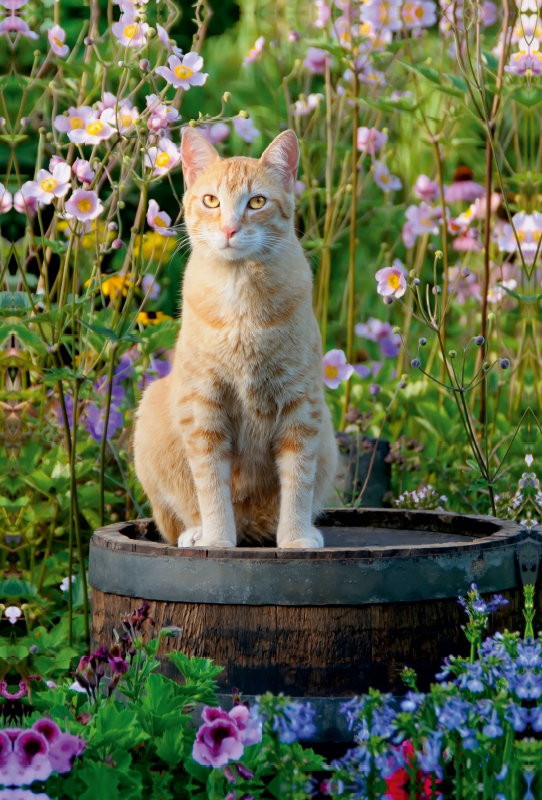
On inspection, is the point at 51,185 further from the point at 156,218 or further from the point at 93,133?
the point at 156,218

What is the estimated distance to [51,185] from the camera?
2900 mm

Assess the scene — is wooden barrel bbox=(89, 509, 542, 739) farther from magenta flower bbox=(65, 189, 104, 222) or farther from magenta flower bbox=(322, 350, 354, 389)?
magenta flower bbox=(322, 350, 354, 389)

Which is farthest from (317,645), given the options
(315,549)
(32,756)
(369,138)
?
(369,138)

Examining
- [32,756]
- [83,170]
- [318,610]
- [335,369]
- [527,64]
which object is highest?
[527,64]

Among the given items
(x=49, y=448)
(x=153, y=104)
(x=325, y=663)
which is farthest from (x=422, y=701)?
(x=49, y=448)

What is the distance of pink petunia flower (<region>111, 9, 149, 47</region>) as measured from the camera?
291cm

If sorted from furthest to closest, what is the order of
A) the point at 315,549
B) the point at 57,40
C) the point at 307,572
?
the point at 57,40 < the point at 315,549 < the point at 307,572

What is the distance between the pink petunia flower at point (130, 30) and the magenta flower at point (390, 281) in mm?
1015

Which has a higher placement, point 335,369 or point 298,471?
point 335,369

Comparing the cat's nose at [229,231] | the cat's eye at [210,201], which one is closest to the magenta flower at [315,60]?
the cat's eye at [210,201]

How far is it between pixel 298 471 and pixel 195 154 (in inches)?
39.7

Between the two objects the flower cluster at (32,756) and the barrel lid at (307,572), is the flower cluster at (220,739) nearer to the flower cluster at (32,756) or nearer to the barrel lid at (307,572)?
the flower cluster at (32,756)

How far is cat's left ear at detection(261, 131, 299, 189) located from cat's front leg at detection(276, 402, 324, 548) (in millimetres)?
719

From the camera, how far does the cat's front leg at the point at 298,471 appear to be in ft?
8.66
